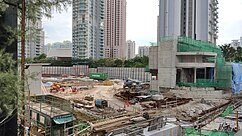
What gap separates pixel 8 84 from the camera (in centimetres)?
274

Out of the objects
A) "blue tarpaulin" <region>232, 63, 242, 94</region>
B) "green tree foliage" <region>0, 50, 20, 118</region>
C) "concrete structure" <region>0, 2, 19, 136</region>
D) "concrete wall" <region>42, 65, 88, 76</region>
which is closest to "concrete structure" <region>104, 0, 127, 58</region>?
"concrete wall" <region>42, 65, 88, 76</region>

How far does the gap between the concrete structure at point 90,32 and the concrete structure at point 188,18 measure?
96.5ft

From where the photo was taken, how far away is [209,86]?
22.3 meters

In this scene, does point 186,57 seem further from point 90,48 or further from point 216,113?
point 90,48

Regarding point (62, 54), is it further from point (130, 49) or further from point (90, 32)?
point (130, 49)

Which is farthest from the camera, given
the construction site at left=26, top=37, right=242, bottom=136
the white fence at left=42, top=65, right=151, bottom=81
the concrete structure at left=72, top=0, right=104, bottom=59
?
the concrete structure at left=72, top=0, right=104, bottom=59

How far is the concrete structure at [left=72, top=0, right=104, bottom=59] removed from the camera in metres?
71.9

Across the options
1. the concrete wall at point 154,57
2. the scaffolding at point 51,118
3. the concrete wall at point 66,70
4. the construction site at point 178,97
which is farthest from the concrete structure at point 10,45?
the concrete wall at point 66,70

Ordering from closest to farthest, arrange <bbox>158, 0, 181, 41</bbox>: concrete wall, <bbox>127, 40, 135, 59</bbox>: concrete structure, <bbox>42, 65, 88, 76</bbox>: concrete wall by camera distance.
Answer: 1. <bbox>158, 0, 181, 41</bbox>: concrete wall
2. <bbox>42, 65, 88, 76</bbox>: concrete wall
3. <bbox>127, 40, 135, 59</bbox>: concrete structure

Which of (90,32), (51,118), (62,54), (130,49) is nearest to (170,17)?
(90,32)

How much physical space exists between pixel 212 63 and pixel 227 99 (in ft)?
14.3

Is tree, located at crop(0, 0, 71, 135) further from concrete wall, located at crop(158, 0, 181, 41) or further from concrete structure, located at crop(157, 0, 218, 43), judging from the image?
concrete wall, located at crop(158, 0, 181, 41)

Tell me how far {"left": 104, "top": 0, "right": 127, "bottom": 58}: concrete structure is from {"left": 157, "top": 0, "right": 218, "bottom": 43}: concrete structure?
107ft

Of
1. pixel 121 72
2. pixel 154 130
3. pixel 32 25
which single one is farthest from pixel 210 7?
pixel 32 25
